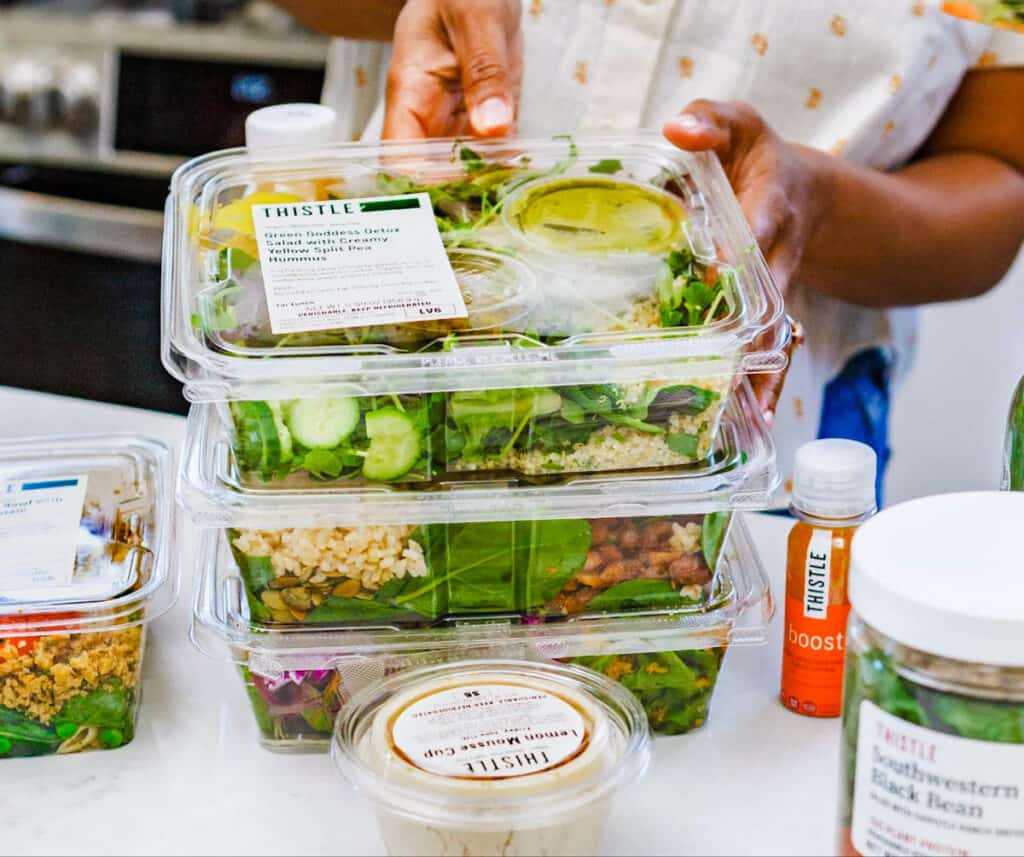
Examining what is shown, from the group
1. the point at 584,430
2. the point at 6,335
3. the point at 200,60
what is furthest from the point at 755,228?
the point at 200,60

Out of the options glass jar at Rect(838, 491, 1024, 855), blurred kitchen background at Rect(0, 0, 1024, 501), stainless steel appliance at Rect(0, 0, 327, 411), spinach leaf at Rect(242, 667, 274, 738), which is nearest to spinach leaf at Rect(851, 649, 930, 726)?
glass jar at Rect(838, 491, 1024, 855)

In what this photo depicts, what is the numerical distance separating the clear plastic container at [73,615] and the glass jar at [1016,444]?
482mm

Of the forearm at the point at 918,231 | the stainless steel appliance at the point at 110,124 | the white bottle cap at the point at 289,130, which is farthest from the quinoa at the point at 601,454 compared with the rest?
the stainless steel appliance at the point at 110,124

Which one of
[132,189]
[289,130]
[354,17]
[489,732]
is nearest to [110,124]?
[132,189]

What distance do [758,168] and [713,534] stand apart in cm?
39

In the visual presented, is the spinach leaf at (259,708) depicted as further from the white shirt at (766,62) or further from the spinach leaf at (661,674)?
the white shirt at (766,62)

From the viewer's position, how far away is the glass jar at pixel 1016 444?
764 millimetres

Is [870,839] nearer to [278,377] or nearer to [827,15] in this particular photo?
[278,377]

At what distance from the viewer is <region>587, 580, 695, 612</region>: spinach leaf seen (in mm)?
776

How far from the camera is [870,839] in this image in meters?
0.57

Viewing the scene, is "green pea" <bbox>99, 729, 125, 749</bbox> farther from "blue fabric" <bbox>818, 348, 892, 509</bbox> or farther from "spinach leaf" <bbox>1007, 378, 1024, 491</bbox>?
"blue fabric" <bbox>818, 348, 892, 509</bbox>

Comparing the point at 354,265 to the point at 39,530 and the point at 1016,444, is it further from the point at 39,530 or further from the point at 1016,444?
the point at 1016,444

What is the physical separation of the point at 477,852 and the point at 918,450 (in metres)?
1.85

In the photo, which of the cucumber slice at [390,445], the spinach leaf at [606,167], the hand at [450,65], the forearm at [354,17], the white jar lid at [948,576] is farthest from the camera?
the forearm at [354,17]
